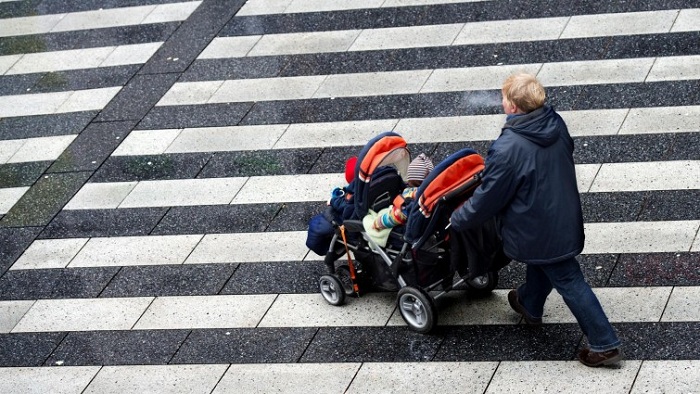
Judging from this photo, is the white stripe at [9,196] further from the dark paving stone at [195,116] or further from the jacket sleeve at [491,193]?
the jacket sleeve at [491,193]

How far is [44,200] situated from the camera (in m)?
9.70

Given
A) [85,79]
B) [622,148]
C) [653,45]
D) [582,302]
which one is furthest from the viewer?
[85,79]

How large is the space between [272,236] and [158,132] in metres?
2.38

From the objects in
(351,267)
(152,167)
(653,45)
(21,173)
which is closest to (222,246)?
(351,267)

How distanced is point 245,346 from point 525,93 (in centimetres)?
265

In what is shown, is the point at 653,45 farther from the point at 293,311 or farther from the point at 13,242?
the point at 13,242

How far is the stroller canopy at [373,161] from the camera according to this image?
7.04 meters

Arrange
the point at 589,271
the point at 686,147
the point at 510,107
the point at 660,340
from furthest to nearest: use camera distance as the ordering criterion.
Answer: the point at 686,147
the point at 589,271
the point at 660,340
the point at 510,107

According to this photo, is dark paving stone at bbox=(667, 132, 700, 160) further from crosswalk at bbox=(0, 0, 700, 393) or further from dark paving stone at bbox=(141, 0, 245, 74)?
dark paving stone at bbox=(141, 0, 245, 74)

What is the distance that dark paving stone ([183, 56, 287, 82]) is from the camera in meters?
11.0

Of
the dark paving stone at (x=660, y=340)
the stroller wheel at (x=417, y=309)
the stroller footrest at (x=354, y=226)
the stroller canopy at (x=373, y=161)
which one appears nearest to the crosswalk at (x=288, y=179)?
the dark paving stone at (x=660, y=340)

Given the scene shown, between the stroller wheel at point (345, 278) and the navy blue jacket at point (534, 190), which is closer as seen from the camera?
the navy blue jacket at point (534, 190)

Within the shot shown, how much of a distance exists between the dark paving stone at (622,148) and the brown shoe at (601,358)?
8.18ft

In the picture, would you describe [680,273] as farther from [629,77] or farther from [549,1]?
[549,1]
